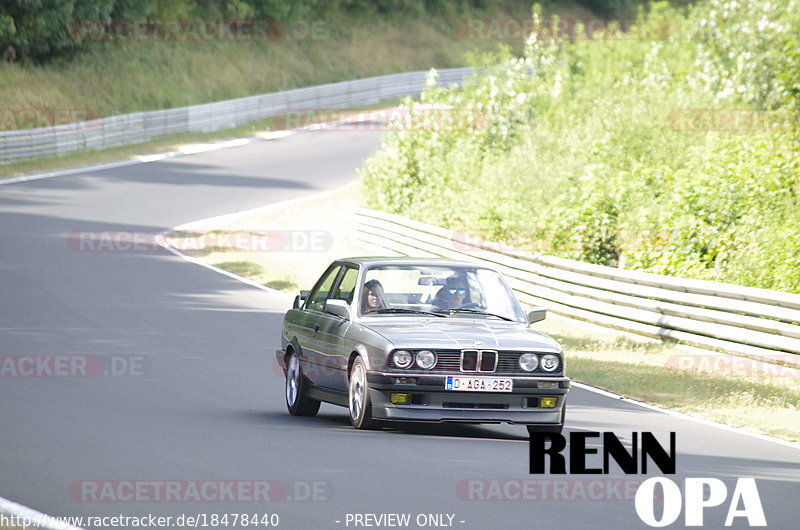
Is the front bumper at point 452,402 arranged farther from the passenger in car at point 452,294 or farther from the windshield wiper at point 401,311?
the passenger in car at point 452,294

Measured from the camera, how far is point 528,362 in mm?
9891

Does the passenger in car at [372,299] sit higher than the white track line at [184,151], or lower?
higher

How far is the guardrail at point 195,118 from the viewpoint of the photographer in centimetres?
3906

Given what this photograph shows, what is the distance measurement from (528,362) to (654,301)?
8223 millimetres

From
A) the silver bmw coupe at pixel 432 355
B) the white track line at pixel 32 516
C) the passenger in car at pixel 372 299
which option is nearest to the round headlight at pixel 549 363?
the silver bmw coupe at pixel 432 355

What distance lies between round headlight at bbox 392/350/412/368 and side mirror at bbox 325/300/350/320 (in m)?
1.02

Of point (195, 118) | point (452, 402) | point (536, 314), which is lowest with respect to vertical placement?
point (195, 118)

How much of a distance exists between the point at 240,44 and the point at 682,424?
170 feet

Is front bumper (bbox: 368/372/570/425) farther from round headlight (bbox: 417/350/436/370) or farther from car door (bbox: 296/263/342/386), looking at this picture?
car door (bbox: 296/263/342/386)

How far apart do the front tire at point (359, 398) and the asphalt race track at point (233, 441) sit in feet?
0.47

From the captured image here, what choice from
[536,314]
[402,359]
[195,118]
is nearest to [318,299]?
[536,314]

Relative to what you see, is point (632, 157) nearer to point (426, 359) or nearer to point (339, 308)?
point (339, 308)

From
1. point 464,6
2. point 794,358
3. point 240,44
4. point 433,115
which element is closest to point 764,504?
point 794,358

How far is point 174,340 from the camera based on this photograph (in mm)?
15719
